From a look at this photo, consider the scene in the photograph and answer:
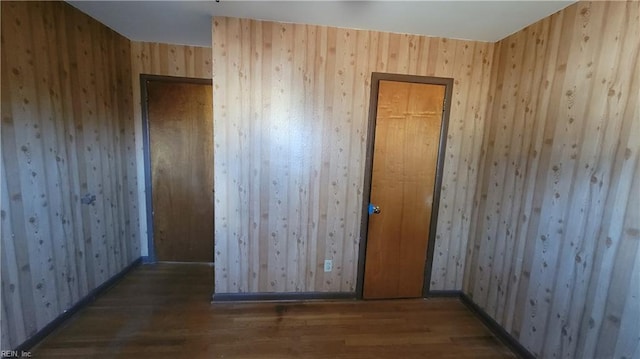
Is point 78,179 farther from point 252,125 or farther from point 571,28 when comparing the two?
point 571,28

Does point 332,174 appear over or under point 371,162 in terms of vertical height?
under

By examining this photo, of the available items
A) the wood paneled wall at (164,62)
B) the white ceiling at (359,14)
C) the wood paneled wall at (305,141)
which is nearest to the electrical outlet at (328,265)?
the wood paneled wall at (305,141)

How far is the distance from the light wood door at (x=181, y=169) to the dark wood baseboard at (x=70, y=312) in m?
0.48

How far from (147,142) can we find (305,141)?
1.91 m

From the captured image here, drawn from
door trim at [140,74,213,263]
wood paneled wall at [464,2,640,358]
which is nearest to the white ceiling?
wood paneled wall at [464,2,640,358]

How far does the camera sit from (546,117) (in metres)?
1.77

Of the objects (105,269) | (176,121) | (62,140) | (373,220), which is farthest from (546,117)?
(105,269)

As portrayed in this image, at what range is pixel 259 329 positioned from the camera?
81.5 inches

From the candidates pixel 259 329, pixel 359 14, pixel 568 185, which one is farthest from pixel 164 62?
pixel 568 185

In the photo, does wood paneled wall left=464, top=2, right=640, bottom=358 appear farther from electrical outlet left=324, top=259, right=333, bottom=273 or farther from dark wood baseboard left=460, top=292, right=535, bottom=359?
electrical outlet left=324, top=259, right=333, bottom=273

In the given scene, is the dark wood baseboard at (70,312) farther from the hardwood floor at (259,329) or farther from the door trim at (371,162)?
the door trim at (371,162)

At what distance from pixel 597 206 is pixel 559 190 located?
23 centimetres

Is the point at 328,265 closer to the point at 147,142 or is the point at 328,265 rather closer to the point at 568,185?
the point at 568,185

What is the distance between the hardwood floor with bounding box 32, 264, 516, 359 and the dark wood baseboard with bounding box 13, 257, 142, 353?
5cm
